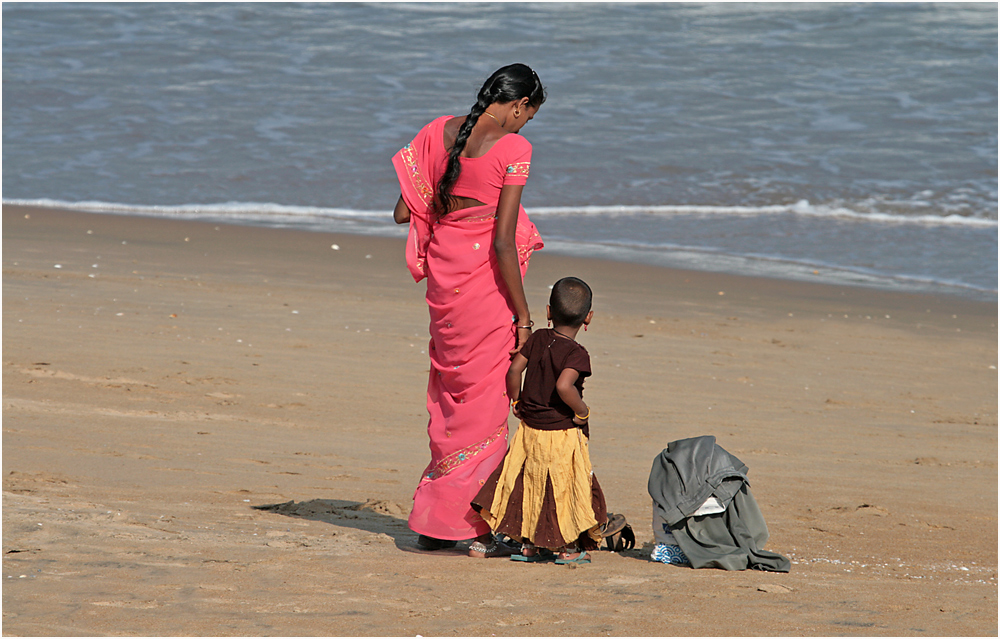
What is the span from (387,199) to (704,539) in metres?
10.2

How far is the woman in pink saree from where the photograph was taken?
3.44m

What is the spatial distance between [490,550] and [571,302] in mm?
967

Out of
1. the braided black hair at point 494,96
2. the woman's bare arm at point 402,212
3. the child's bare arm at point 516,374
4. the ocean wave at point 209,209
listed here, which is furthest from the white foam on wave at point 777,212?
the child's bare arm at point 516,374

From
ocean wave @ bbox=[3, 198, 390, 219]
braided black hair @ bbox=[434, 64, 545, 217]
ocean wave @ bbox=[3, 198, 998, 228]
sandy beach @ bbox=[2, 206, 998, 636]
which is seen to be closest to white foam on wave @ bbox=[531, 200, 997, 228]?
ocean wave @ bbox=[3, 198, 998, 228]

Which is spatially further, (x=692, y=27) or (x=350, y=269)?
(x=692, y=27)

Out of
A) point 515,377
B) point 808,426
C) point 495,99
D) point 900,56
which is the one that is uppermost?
point 900,56

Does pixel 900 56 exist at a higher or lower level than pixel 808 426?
higher

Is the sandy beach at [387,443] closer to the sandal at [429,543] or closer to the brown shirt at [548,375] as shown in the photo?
the sandal at [429,543]

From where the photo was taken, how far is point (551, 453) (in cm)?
345

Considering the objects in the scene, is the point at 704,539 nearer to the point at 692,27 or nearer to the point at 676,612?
the point at 676,612

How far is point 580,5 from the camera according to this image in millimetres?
24922

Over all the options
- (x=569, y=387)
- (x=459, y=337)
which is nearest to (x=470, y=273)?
(x=459, y=337)

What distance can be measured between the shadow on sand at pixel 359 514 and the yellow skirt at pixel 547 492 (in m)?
0.32

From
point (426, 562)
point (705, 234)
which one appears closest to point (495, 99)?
point (426, 562)
